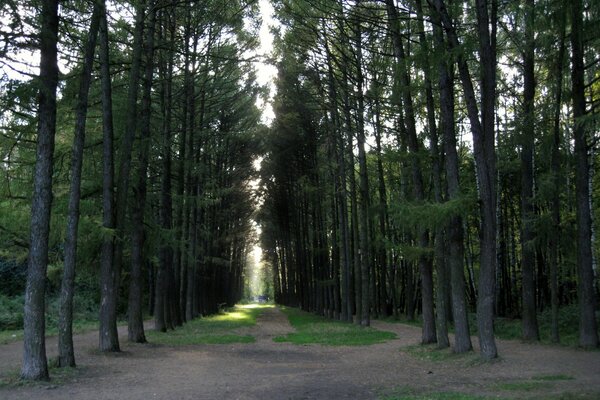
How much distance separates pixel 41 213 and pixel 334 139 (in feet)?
58.8

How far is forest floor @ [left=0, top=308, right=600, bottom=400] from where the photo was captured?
26.2ft

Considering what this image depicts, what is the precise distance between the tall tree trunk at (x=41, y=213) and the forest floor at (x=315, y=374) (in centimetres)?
60

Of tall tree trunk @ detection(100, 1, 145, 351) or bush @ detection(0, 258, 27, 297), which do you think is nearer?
tall tree trunk @ detection(100, 1, 145, 351)

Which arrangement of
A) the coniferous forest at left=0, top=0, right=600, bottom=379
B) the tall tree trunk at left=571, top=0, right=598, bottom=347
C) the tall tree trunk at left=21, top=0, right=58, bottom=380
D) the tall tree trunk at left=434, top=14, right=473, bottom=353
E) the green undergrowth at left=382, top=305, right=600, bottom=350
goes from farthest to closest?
1. the green undergrowth at left=382, top=305, right=600, bottom=350
2. the tall tree trunk at left=571, top=0, right=598, bottom=347
3. the tall tree trunk at left=434, top=14, right=473, bottom=353
4. the coniferous forest at left=0, top=0, right=600, bottom=379
5. the tall tree trunk at left=21, top=0, right=58, bottom=380

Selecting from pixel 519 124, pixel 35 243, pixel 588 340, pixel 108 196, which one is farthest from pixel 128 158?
pixel 588 340

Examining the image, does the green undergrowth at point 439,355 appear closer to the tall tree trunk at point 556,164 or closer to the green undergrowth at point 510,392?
the green undergrowth at point 510,392

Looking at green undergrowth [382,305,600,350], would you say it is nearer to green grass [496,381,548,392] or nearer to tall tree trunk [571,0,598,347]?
tall tree trunk [571,0,598,347]

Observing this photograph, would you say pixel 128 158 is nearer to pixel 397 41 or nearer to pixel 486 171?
pixel 397 41

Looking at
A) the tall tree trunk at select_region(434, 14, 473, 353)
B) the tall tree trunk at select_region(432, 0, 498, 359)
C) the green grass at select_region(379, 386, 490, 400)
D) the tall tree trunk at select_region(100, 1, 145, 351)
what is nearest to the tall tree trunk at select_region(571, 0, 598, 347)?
the tall tree trunk at select_region(434, 14, 473, 353)

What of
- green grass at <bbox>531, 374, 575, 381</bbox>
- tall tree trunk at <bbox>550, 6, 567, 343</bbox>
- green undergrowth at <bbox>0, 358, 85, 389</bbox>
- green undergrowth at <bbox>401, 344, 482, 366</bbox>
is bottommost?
green undergrowth at <bbox>401, 344, 482, 366</bbox>

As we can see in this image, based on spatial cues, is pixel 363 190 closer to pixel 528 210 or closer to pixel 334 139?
pixel 334 139

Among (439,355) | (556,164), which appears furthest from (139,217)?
A: (556,164)

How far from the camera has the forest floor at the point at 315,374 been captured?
26.2 feet

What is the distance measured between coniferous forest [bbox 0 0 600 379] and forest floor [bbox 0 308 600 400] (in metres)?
0.79
